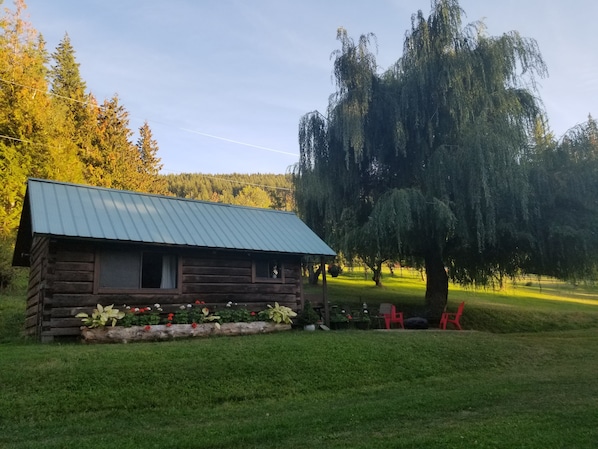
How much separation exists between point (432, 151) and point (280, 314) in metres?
8.87

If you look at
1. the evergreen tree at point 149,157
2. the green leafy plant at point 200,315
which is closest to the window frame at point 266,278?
the green leafy plant at point 200,315

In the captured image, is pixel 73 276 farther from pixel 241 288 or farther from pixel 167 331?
pixel 241 288

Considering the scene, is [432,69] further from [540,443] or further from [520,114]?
[540,443]

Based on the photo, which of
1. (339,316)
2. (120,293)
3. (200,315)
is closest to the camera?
(120,293)

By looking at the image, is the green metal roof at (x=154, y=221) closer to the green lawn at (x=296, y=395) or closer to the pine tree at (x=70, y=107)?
the green lawn at (x=296, y=395)

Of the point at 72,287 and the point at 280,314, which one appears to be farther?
the point at 280,314

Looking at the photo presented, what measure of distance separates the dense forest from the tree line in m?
4.33

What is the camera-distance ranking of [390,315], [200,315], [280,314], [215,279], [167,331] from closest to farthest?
[167,331] < [200,315] < [215,279] < [280,314] < [390,315]

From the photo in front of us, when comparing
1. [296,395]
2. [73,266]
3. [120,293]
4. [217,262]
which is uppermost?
[217,262]

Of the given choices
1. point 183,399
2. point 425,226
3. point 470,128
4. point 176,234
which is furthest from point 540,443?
point 470,128

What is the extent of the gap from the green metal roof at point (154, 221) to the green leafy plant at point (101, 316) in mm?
1689

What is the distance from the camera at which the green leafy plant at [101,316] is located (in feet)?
35.7

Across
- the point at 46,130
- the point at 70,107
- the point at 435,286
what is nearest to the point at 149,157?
the point at 70,107

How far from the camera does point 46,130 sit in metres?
24.2
